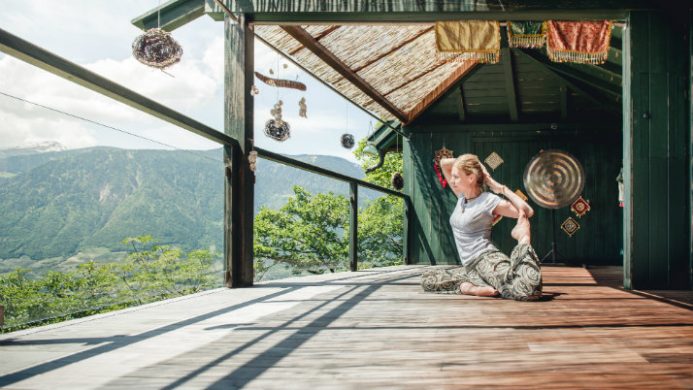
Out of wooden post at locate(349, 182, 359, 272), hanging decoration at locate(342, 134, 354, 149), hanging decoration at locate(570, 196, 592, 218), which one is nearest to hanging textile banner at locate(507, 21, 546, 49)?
wooden post at locate(349, 182, 359, 272)

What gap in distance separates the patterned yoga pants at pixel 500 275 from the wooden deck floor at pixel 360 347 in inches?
9.8

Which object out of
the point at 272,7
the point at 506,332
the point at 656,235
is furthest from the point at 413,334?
the point at 272,7

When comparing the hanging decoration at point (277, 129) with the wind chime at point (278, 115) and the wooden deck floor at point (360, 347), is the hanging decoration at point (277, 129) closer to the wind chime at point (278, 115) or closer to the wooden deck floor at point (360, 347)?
the wind chime at point (278, 115)

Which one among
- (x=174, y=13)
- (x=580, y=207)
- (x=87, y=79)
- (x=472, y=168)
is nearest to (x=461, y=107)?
(x=580, y=207)

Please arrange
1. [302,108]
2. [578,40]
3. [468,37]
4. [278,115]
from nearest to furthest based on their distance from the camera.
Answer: [468,37], [578,40], [278,115], [302,108]

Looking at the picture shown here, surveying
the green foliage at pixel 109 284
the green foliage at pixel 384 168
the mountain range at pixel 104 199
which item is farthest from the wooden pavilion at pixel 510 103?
the green foliage at pixel 384 168

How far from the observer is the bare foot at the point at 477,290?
3580 millimetres

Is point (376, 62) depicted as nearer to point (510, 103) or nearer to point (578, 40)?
point (578, 40)

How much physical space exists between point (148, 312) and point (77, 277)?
1.21 feet

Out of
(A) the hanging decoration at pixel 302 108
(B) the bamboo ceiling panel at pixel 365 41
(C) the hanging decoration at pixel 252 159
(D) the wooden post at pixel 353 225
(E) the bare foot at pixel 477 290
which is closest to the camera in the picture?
(E) the bare foot at pixel 477 290

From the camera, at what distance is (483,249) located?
371cm

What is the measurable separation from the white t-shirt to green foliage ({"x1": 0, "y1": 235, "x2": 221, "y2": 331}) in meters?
1.71

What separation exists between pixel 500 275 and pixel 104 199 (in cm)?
243

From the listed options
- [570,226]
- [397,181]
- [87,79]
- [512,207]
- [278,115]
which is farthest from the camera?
[397,181]
